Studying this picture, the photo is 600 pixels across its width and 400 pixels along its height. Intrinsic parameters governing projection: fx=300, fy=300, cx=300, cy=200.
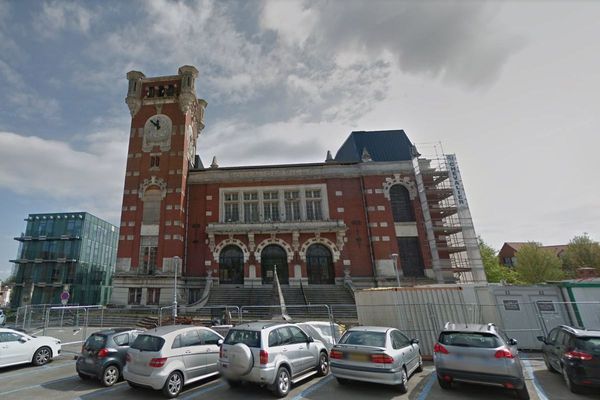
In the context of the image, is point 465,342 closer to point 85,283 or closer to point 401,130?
point 401,130

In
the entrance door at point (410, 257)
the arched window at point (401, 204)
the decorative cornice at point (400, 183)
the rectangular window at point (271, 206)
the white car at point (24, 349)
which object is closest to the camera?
the white car at point (24, 349)

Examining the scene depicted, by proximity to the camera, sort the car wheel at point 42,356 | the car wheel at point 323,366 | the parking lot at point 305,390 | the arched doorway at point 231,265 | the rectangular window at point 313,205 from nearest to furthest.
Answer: the parking lot at point 305,390
the car wheel at point 323,366
the car wheel at point 42,356
the arched doorway at point 231,265
the rectangular window at point 313,205

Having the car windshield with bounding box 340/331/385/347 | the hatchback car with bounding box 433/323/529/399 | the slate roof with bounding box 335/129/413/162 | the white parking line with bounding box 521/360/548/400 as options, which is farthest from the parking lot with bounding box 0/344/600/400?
the slate roof with bounding box 335/129/413/162

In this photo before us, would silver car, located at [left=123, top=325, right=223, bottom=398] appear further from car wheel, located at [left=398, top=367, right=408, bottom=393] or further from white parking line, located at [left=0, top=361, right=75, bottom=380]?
white parking line, located at [left=0, top=361, right=75, bottom=380]

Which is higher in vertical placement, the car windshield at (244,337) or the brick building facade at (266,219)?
the brick building facade at (266,219)

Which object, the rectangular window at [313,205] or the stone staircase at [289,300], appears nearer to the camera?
the stone staircase at [289,300]

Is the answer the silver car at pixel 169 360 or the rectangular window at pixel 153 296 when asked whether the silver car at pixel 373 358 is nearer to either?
the silver car at pixel 169 360

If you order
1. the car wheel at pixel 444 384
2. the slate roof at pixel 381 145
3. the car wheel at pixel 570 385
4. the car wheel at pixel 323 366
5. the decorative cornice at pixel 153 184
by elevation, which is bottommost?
the car wheel at pixel 570 385

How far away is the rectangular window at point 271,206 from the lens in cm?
3067

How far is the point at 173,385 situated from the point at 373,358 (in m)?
5.26

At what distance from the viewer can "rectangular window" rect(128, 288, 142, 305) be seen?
87.6 feet

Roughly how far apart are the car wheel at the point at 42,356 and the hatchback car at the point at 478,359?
14.2 m

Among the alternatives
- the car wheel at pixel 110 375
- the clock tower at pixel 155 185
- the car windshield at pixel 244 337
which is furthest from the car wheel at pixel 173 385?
the clock tower at pixel 155 185

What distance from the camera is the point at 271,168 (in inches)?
1244
